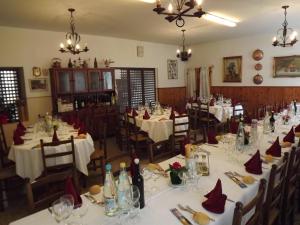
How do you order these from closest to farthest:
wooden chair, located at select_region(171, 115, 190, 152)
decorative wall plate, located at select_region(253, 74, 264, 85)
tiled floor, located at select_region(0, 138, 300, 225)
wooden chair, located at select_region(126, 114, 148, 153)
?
1. tiled floor, located at select_region(0, 138, 300, 225)
2. wooden chair, located at select_region(171, 115, 190, 152)
3. wooden chair, located at select_region(126, 114, 148, 153)
4. decorative wall plate, located at select_region(253, 74, 264, 85)

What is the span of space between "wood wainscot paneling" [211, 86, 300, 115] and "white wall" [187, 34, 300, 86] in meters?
A: 0.16

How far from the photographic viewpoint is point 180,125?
4.91m

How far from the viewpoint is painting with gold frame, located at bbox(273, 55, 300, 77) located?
7.01 m

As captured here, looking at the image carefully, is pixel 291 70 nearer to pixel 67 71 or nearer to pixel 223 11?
pixel 223 11

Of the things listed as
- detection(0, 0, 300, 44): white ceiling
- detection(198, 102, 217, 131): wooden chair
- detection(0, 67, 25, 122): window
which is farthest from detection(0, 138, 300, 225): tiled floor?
detection(198, 102, 217, 131): wooden chair

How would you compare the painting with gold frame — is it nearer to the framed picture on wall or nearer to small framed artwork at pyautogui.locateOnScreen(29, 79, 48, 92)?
the framed picture on wall

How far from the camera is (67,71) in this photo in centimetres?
611

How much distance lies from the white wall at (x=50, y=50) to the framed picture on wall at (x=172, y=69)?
0.63 m

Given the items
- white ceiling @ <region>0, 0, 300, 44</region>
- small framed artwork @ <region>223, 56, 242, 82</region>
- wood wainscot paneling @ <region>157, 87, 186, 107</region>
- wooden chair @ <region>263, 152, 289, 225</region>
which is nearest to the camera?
wooden chair @ <region>263, 152, 289, 225</region>

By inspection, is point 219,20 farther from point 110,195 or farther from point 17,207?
point 17,207

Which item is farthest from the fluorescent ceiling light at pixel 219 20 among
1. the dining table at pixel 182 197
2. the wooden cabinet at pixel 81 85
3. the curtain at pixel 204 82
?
the dining table at pixel 182 197

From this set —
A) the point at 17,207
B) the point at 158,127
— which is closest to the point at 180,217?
the point at 17,207

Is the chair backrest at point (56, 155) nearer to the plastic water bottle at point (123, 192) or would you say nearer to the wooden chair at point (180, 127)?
the plastic water bottle at point (123, 192)

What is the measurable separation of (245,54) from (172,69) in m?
2.81
